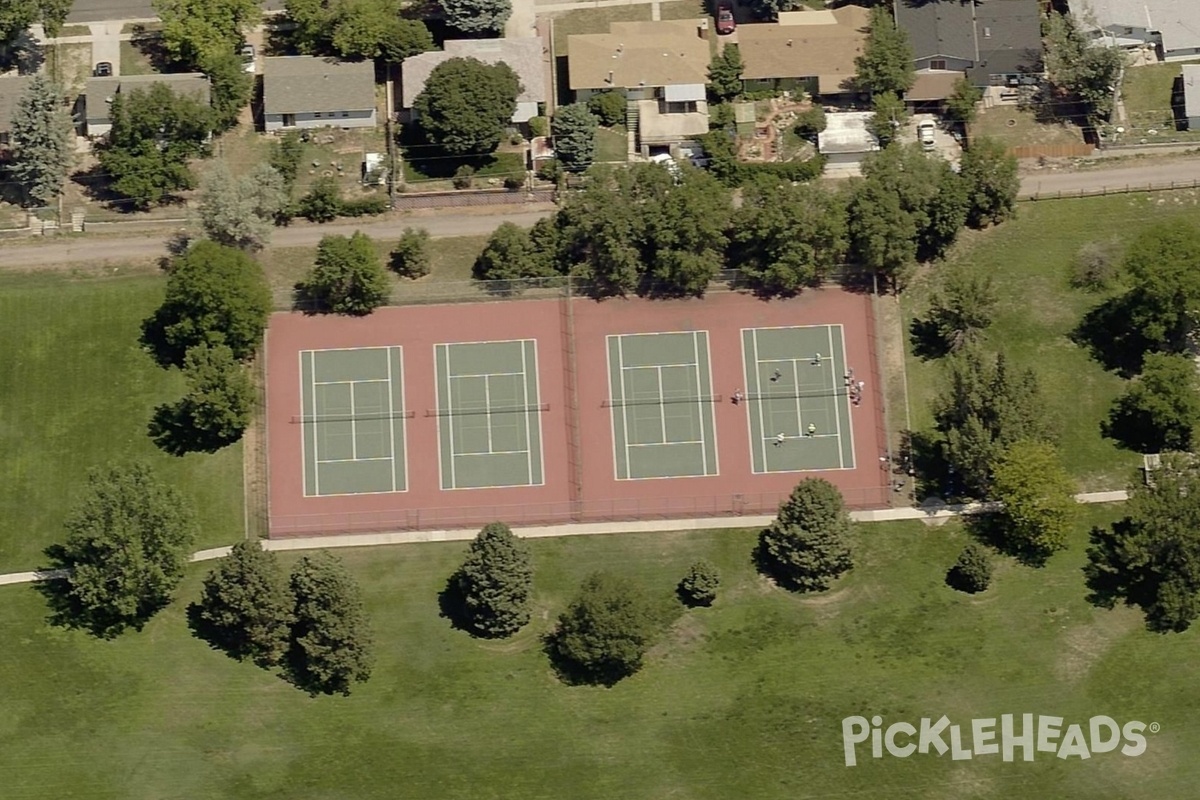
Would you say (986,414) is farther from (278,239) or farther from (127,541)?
(127,541)

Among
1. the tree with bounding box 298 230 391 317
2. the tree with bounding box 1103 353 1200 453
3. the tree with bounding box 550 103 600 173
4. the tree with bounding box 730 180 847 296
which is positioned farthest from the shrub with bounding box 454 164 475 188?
the tree with bounding box 1103 353 1200 453

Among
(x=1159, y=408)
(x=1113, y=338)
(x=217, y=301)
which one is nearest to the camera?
(x=1159, y=408)

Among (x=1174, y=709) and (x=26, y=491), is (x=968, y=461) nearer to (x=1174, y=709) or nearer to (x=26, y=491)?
(x=1174, y=709)

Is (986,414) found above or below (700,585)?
above

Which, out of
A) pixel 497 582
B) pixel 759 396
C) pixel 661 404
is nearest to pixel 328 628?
pixel 497 582

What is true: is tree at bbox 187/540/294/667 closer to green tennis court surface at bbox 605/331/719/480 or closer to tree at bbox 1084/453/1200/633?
green tennis court surface at bbox 605/331/719/480

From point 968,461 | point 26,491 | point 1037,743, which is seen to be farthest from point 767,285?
point 26,491

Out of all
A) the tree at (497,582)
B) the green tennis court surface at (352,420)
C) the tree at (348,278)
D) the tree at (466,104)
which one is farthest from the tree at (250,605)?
the tree at (466,104)

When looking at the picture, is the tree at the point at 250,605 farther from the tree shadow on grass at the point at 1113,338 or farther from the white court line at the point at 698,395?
the tree shadow on grass at the point at 1113,338
